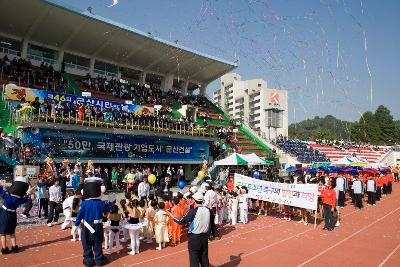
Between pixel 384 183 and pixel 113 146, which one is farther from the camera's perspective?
pixel 113 146

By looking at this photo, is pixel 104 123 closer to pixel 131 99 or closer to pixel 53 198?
pixel 131 99

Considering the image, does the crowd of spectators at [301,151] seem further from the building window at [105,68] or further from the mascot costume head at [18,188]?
the mascot costume head at [18,188]

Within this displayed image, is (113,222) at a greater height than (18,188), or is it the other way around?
(18,188)

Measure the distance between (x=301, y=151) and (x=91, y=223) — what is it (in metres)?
39.5

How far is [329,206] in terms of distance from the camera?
43.4 ft

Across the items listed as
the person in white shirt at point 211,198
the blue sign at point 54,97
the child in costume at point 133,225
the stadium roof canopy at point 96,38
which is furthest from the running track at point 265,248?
the stadium roof canopy at point 96,38

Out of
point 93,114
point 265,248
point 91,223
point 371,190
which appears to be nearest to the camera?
point 91,223

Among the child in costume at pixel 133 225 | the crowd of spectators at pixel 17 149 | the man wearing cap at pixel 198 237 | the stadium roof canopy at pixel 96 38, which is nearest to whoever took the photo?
the man wearing cap at pixel 198 237

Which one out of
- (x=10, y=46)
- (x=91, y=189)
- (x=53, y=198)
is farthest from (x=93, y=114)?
(x=91, y=189)

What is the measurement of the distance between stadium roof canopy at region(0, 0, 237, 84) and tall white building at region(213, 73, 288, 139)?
74.2 meters

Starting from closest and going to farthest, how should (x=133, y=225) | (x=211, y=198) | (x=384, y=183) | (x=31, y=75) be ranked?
1. (x=133, y=225)
2. (x=211, y=198)
3. (x=384, y=183)
4. (x=31, y=75)

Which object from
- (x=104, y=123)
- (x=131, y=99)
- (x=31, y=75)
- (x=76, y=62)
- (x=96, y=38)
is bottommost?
(x=104, y=123)

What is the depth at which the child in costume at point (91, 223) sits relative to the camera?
8.39m

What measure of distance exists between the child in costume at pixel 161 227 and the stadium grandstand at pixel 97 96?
493 inches
